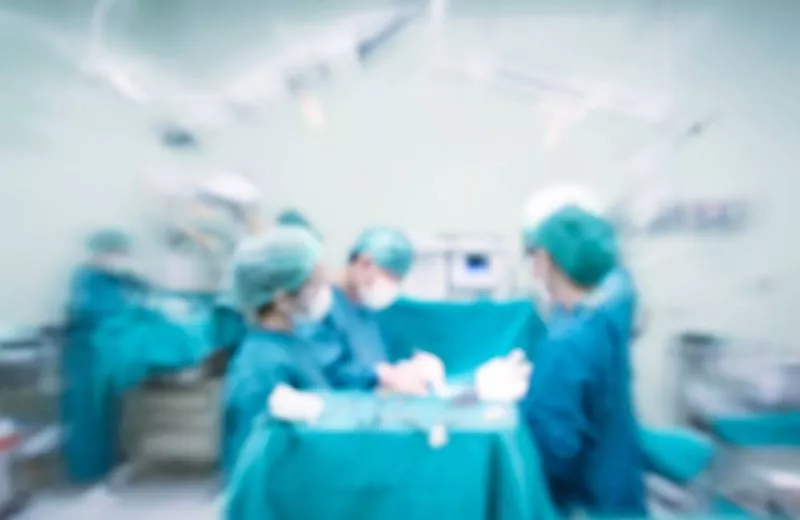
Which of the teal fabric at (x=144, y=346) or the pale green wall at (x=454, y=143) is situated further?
the pale green wall at (x=454, y=143)

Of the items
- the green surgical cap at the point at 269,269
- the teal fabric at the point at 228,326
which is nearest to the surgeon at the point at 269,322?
the green surgical cap at the point at 269,269

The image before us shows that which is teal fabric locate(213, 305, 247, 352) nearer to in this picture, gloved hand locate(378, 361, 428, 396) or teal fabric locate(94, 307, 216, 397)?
teal fabric locate(94, 307, 216, 397)

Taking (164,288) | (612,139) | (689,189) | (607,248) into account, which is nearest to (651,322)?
(689,189)

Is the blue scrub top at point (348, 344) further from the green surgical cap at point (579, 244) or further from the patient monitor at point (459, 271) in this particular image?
A: the green surgical cap at point (579, 244)

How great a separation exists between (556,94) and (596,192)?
1.63 ft

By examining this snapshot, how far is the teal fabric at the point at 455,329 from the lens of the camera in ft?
7.47

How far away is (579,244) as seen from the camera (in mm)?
1352

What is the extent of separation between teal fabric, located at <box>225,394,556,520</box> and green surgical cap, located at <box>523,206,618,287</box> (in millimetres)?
464

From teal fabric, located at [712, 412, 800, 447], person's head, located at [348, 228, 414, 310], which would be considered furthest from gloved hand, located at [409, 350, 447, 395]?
teal fabric, located at [712, 412, 800, 447]

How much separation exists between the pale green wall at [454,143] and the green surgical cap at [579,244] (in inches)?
67.6

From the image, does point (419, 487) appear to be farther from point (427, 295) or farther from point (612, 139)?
point (612, 139)

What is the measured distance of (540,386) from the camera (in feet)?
3.98

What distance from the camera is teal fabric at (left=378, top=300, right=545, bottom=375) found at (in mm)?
2277

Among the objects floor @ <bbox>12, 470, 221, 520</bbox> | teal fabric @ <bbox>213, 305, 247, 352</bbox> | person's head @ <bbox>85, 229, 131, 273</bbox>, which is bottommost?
floor @ <bbox>12, 470, 221, 520</bbox>
